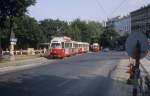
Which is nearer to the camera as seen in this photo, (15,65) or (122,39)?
(15,65)

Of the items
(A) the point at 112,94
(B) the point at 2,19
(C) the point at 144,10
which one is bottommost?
(A) the point at 112,94

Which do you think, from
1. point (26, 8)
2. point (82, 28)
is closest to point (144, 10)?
point (82, 28)

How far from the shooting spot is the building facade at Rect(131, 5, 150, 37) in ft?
544

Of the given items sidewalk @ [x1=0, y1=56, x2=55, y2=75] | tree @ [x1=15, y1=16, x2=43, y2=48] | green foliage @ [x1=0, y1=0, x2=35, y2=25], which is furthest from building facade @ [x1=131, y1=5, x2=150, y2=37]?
green foliage @ [x1=0, y1=0, x2=35, y2=25]

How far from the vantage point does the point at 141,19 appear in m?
178

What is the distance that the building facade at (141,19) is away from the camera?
544 ft

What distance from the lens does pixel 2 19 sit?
51844mm

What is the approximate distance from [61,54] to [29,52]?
14041mm

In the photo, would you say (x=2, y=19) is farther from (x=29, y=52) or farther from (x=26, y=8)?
(x=29, y=52)

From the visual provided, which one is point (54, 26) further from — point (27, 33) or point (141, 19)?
point (141, 19)

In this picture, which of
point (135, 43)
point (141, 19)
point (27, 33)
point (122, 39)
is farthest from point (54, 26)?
point (135, 43)

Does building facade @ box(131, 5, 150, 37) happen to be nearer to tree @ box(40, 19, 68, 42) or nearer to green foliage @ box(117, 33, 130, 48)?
green foliage @ box(117, 33, 130, 48)

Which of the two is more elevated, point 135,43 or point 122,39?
point 122,39

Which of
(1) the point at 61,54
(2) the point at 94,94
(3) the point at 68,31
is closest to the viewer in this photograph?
(2) the point at 94,94
